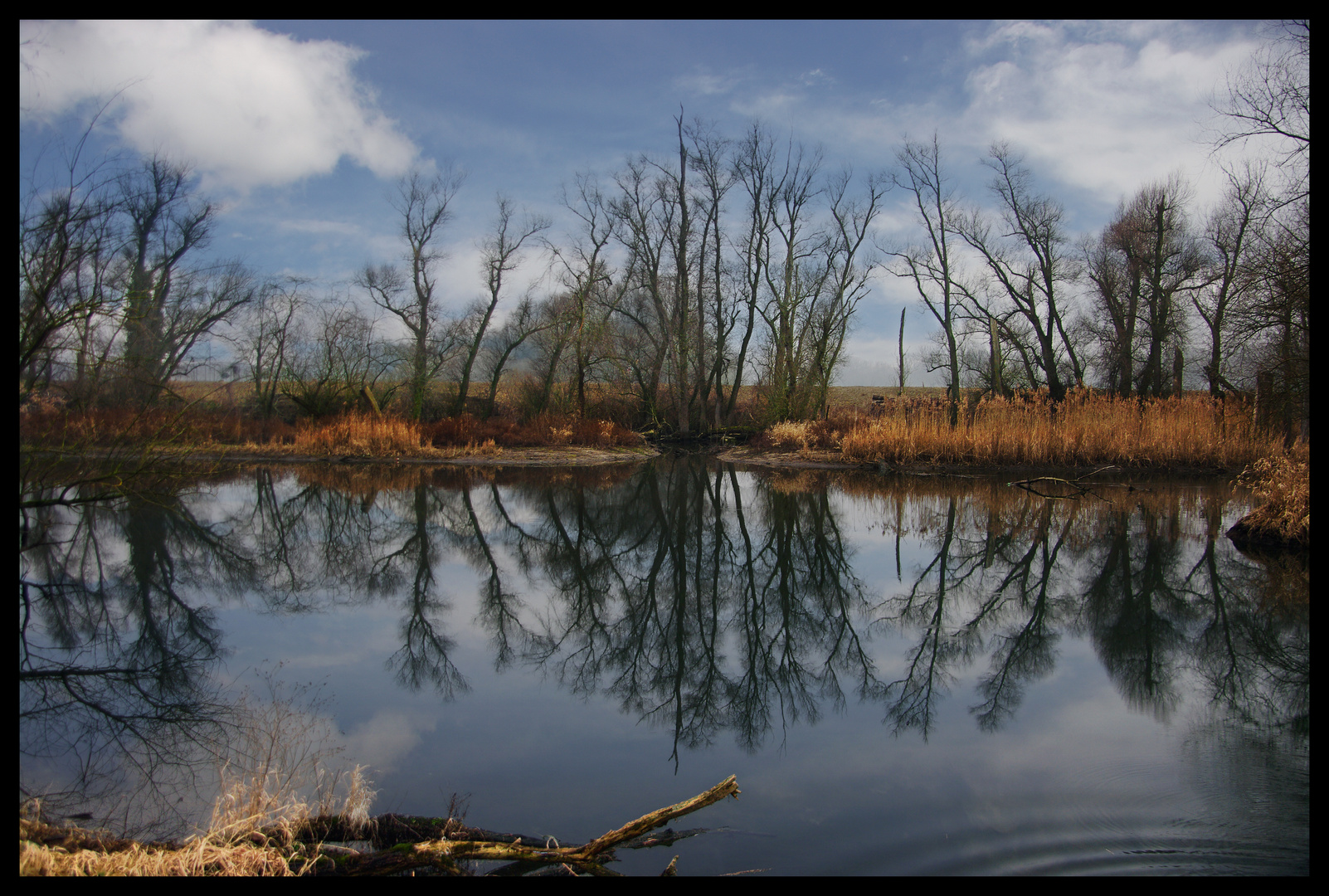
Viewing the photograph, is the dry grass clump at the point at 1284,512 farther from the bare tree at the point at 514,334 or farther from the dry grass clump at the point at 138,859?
the bare tree at the point at 514,334

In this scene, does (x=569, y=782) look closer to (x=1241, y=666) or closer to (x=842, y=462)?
(x=1241, y=666)

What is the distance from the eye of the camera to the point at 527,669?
4.48m

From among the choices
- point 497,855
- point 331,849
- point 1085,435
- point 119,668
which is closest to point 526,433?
point 1085,435

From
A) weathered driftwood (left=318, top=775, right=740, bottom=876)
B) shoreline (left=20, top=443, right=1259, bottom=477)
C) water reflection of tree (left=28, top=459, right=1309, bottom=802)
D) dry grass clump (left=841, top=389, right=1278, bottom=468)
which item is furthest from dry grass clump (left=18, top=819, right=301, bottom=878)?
Answer: dry grass clump (left=841, top=389, right=1278, bottom=468)

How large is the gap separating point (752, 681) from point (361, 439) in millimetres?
18569

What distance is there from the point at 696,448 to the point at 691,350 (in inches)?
190

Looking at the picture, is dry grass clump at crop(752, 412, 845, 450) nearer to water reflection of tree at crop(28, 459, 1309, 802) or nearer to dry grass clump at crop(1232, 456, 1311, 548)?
water reflection of tree at crop(28, 459, 1309, 802)

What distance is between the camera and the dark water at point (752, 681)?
9.12ft

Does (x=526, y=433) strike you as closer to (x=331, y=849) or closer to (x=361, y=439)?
(x=361, y=439)

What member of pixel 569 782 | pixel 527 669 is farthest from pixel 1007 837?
pixel 527 669

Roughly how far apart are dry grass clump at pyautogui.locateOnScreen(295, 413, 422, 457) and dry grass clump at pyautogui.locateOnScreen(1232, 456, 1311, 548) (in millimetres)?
18723

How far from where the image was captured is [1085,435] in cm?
1491

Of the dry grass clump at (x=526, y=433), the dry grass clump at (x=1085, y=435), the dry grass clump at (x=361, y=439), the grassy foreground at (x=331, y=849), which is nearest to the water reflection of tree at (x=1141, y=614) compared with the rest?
the grassy foreground at (x=331, y=849)

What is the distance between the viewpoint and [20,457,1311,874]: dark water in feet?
9.12
